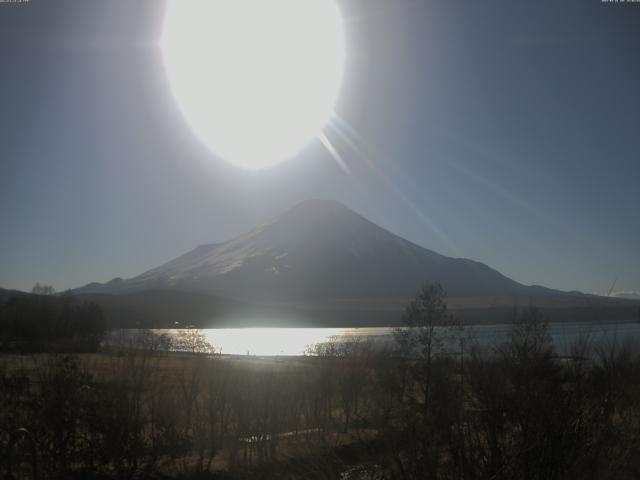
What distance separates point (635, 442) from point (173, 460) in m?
11.9

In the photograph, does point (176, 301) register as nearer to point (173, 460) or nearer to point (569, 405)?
point (173, 460)

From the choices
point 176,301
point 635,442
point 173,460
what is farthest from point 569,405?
Result: point 176,301

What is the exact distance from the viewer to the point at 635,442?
207 inches

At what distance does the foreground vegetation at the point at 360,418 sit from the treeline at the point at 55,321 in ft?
83.2

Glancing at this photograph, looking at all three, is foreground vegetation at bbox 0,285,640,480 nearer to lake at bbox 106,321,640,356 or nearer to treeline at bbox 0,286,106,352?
lake at bbox 106,321,640,356

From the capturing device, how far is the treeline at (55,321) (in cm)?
4944

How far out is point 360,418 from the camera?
22.7 ft

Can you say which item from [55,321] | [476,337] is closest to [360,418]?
[476,337]

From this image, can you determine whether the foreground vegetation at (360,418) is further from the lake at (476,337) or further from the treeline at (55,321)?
the treeline at (55,321)

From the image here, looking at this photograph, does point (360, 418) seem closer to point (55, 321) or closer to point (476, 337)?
point (476, 337)

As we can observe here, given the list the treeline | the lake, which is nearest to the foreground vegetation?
the lake

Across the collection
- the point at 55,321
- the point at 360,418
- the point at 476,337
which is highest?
the point at 476,337

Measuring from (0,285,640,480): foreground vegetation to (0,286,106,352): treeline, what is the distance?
25357mm

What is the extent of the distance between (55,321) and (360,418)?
2244 inches
